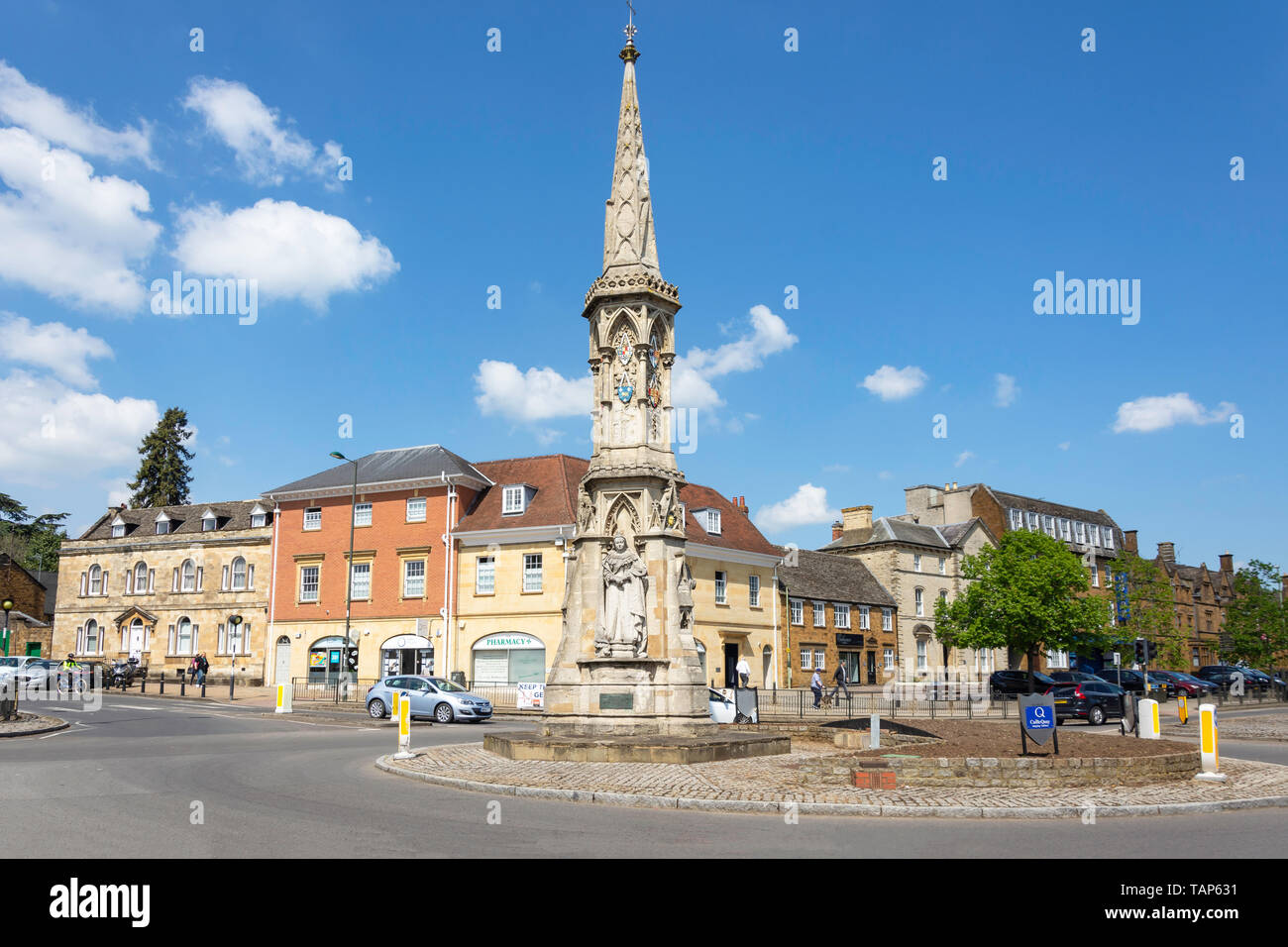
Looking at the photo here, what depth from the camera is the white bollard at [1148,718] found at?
20031 mm

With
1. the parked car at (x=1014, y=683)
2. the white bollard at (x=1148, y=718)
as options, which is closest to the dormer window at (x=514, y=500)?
the parked car at (x=1014, y=683)

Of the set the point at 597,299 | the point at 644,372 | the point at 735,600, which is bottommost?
the point at 735,600

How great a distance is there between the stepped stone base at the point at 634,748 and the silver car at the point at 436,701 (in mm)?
11791

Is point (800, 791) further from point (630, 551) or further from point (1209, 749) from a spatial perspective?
point (630, 551)

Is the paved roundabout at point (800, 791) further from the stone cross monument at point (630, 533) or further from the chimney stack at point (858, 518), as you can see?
the chimney stack at point (858, 518)

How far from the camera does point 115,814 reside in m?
10.4

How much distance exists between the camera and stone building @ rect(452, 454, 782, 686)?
42188 mm

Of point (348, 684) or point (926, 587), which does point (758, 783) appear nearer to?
point (348, 684)

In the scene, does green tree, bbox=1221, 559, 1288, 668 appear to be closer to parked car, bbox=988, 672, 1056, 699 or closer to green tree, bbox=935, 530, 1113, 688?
green tree, bbox=935, 530, 1113, 688

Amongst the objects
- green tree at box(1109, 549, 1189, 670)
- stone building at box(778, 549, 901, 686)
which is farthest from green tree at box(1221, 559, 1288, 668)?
stone building at box(778, 549, 901, 686)

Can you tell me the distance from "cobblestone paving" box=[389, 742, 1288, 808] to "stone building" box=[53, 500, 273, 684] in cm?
3722

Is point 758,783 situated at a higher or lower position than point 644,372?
lower
